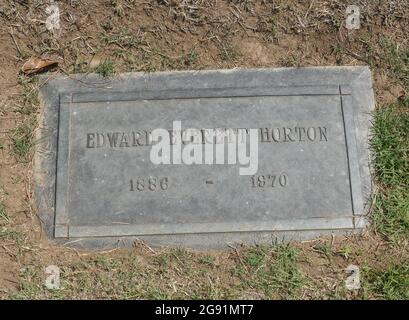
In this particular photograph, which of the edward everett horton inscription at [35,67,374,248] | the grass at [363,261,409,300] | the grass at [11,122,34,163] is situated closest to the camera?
the grass at [363,261,409,300]

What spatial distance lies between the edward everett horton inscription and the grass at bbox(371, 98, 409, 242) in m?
0.07

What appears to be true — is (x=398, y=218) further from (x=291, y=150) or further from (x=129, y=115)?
(x=129, y=115)

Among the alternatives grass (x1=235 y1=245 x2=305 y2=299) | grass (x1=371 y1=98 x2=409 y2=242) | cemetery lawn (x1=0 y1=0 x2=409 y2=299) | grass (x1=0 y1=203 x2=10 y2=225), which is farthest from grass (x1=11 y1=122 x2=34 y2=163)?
grass (x1=371 y1=98 x2=409 y2=242)

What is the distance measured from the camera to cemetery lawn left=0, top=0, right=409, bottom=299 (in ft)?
9.74

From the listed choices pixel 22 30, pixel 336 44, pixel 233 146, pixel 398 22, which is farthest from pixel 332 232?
pixel 22 30

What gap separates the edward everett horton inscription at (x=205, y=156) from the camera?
3.04 metres

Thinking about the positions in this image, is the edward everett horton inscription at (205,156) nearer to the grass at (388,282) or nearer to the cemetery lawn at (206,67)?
the cemetery lawn at (206,67)

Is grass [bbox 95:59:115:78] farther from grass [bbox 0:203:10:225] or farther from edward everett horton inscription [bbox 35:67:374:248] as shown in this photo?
grass [bbox 0:203:10:225]

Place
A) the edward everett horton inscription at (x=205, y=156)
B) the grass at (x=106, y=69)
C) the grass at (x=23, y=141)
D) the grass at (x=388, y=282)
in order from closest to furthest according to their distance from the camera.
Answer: the grass at (x=388, y=282) < the edward everett horton inscription at (x=205, y=156) < the grass at (x=23, y=141) < the grass at (x=106, y=69)

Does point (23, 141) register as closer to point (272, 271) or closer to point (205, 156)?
point (205, 156)

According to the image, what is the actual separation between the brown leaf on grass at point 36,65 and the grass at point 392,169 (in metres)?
2.01

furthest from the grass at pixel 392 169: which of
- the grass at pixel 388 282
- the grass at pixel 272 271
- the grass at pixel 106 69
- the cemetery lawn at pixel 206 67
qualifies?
the grass at pixel 106 69

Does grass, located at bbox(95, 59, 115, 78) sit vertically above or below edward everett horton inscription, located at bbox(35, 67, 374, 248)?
above

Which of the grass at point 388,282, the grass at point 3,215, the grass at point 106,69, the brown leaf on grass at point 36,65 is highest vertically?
the brown leaf on grass at point 36,65
